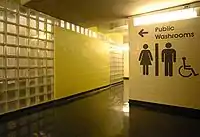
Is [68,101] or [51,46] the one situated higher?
[51,46]

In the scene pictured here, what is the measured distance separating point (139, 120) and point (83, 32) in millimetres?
3782

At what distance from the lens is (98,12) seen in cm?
458

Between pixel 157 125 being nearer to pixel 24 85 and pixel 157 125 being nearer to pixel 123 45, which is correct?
pixel 24 85

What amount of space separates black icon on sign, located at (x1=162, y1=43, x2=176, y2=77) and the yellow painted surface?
8.42 feet

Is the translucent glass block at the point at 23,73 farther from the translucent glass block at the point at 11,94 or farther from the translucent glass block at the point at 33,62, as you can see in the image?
the translucent glass block at the point at 11,94

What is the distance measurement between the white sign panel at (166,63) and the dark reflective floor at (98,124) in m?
0.56

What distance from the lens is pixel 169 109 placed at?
4.40 metres

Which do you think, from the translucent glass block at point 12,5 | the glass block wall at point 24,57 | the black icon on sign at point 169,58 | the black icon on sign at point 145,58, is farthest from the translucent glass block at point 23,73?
the black icon on sign at point 169,58

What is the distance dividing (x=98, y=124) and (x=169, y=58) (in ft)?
7.30

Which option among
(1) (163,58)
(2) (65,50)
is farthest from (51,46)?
(1) (163,58)

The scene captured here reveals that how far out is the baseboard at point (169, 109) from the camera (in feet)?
13.2

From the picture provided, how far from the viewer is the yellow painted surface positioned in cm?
518

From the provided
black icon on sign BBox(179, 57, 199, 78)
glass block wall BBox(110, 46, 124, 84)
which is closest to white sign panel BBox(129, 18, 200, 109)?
black icon on sign BBox(179, 57, 199, 78)

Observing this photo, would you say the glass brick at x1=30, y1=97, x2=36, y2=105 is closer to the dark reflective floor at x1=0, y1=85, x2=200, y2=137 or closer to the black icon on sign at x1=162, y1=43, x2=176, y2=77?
the dark reflective floor at x1=0, y1=85, x2=200, y2=137
